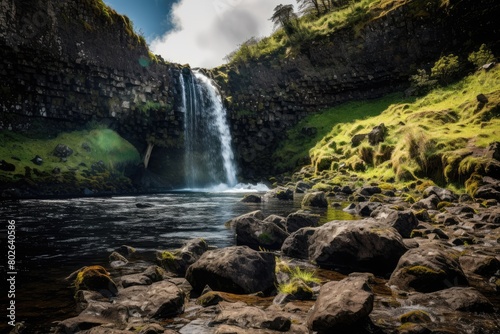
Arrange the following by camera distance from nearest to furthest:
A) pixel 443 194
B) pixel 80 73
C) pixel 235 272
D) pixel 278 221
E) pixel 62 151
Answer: pixel 235 272
pixel 278 221
pixel 443 194
pixel 62 151
pixel 80 73

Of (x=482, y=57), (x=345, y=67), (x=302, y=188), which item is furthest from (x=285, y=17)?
(x=302, y=188)

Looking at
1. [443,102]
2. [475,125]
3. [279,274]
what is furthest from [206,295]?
[443,102]

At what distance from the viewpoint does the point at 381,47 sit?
4950 cm

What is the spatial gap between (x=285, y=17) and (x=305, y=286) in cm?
6090

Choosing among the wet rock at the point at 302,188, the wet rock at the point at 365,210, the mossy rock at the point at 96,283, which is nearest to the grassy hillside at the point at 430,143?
the wet rock at the point at 302,188

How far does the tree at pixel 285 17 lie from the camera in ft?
186

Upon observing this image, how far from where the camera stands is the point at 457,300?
5109 mm

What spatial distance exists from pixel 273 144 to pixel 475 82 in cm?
2517

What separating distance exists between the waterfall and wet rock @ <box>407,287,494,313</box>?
36.7m

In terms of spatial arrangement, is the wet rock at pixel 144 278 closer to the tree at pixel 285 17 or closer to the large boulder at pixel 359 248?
the large boulder at pixel 359 248

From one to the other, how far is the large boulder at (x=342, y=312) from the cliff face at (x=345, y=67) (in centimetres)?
3957

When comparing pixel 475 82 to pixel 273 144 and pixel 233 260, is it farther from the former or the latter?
pixel 233 260

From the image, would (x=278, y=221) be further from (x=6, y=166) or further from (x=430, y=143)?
(x=6, y=166)

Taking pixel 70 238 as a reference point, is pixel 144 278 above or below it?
below
